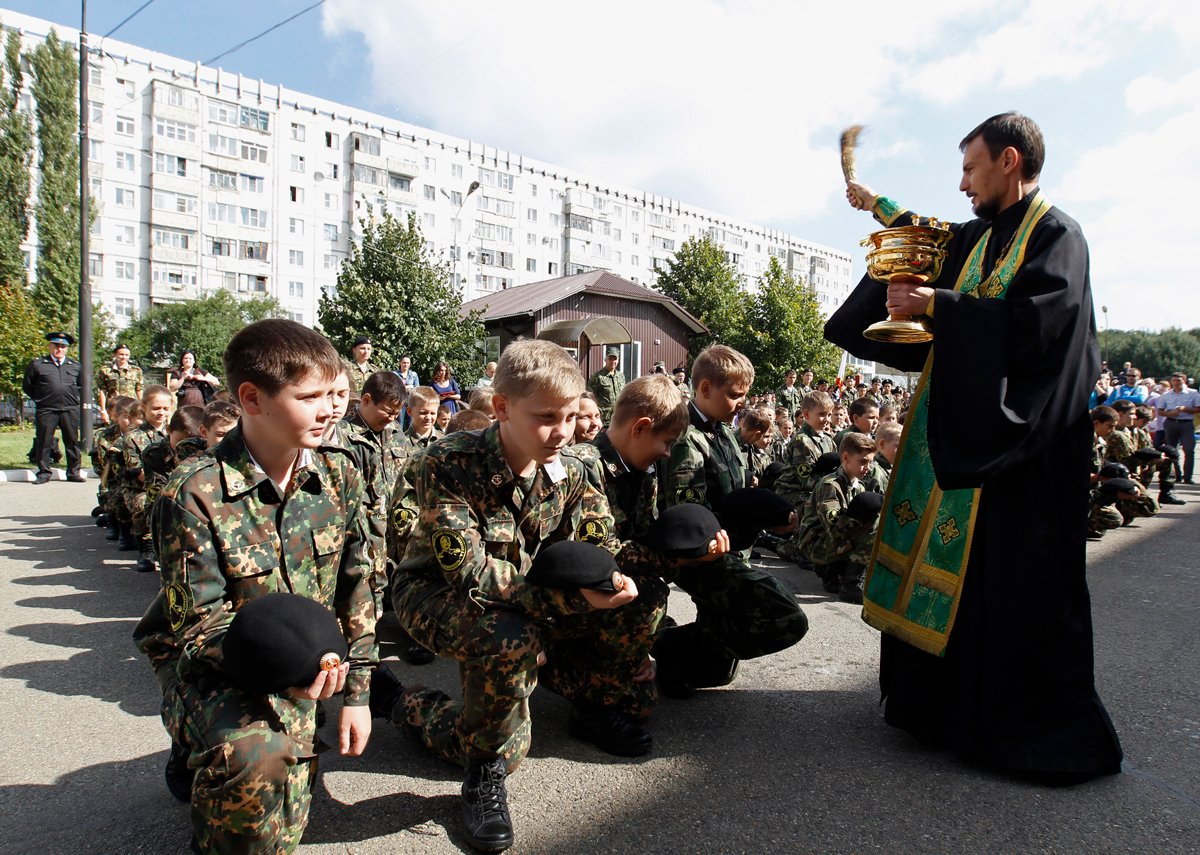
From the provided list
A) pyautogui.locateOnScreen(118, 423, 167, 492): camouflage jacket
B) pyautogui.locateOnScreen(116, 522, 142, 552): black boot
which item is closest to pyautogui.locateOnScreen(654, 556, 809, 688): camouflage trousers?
pyautogui.locateOnScreen(118, 423, 167, 492): camouflage jacket

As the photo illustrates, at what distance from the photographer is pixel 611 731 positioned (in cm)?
296

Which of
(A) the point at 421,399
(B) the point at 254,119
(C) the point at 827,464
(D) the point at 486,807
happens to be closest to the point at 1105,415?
(C) the point at 827,464

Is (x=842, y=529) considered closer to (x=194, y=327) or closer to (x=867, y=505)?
(x=867, y=505)

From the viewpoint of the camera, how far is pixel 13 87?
1431 inches

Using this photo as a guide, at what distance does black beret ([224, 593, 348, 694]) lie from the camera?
6.13ft

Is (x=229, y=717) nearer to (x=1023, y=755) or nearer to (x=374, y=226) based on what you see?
(x=1023, y=755)

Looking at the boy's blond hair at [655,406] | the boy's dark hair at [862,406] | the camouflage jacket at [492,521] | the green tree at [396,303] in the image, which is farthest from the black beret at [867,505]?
the green tree at [396,303]

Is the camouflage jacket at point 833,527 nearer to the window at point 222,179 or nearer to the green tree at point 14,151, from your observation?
the green tree at point 14,151

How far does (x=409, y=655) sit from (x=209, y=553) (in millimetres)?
2075

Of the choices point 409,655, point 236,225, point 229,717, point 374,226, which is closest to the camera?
point 229,717

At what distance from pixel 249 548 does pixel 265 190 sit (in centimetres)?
5921

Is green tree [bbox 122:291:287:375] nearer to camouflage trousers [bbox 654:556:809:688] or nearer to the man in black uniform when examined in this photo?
the man in black uniform

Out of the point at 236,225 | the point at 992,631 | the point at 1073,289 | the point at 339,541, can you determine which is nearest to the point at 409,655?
the point at 339,541

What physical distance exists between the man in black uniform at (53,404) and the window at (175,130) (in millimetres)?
46895
